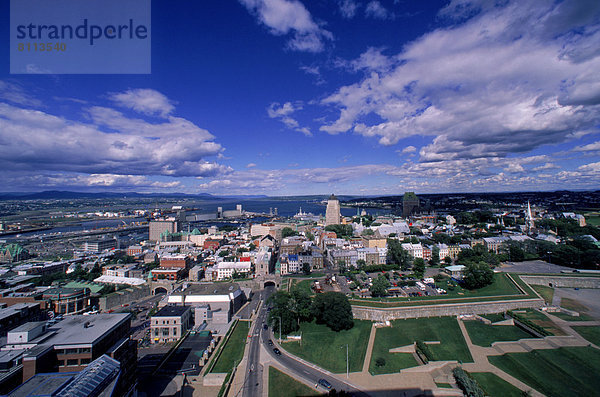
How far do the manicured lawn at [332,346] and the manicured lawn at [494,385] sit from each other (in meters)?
9.52

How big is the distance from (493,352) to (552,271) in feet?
102

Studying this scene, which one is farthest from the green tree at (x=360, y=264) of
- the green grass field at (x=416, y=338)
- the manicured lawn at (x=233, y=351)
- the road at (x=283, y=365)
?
the road at (x=283, y=365)

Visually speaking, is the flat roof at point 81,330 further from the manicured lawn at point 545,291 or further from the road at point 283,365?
the manicured lawn at point 545,291

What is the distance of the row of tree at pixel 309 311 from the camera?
32062 mm

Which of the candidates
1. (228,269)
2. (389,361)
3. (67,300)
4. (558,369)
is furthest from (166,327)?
(558,369)

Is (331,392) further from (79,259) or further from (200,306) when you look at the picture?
(79,259)

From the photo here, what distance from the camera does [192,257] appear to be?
6512 cm

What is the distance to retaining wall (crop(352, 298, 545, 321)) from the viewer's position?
34000 millimetres

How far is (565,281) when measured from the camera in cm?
4297

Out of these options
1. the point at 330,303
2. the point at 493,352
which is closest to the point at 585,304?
the point at 493,352

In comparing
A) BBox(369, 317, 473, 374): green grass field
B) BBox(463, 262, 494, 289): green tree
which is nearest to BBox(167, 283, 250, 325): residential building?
BBox(369, 317, 473, 374): green grass field

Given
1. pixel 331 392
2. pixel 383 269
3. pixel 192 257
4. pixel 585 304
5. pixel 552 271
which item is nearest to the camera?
pixel 331 392

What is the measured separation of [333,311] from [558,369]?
1988cm

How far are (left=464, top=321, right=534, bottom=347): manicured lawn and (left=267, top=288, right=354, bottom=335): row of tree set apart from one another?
13.0 metres
